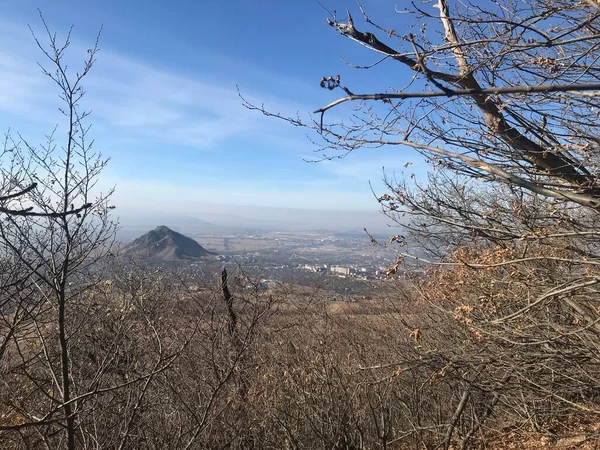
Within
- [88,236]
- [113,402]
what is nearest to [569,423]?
[113,402]

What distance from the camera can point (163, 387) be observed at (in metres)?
6.30

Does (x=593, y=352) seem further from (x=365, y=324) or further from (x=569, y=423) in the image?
(x=365, y=324)

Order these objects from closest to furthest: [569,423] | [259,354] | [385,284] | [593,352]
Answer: [593,352] < [259,354] < [569,423] < [385,284]

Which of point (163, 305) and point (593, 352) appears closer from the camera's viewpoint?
point (593, 352)

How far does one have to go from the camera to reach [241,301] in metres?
8.57

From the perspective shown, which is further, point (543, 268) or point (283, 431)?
point (283, 431)

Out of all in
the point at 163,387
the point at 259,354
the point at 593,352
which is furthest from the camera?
the point at 259,354

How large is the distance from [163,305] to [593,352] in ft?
23.6

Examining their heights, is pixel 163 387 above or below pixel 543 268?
below

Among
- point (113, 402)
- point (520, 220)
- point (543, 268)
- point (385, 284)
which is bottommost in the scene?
point (113, 402)

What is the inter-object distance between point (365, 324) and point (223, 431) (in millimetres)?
4474

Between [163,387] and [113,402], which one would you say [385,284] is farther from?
[113,402]

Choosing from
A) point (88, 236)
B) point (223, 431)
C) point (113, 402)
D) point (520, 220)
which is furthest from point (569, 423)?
point (88, 236)

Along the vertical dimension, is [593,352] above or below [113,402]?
above
